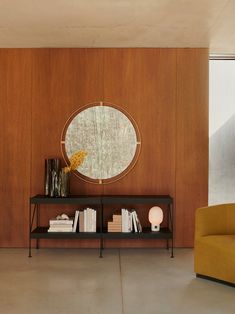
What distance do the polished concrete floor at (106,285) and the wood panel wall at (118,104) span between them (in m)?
0.56

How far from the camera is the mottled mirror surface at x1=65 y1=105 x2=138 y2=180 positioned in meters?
5.71

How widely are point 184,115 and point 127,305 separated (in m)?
2.90

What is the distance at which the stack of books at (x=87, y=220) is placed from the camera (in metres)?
5.34

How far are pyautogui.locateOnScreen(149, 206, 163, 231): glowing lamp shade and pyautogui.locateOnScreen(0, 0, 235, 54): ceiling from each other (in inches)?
82.2

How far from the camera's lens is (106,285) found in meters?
4.14

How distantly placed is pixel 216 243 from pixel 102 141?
2.16 meters

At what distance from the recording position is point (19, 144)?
226 inches

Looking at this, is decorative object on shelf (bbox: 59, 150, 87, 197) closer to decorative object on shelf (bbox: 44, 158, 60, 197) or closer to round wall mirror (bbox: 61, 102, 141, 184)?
decorative object on shelf (bbox: 44, 158, 60, 197)

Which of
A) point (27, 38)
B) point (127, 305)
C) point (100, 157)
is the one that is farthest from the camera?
point (100, 157)

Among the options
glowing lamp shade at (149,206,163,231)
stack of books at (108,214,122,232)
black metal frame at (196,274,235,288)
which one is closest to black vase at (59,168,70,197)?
stack of books at (108,214,122,232)

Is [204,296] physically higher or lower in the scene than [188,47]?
lower

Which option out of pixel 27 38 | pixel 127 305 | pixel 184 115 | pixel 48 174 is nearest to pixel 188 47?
pixel 184 115

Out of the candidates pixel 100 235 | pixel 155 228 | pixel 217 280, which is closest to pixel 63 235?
pixel 100 235

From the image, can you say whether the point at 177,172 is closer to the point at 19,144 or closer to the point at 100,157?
the point at 100,157
